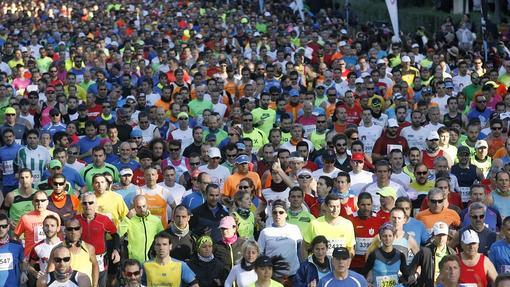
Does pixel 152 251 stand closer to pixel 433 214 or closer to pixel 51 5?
pixel 433 214

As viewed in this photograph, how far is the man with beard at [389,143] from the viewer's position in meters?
17.5

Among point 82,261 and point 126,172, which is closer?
point 82,261

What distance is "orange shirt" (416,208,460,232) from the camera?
13.3 meters

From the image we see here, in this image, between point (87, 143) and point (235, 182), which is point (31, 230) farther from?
point (87, 143)

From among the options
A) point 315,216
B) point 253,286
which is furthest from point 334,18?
point 253,286

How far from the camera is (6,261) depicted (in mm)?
12461

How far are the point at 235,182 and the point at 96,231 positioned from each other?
261 centimetres

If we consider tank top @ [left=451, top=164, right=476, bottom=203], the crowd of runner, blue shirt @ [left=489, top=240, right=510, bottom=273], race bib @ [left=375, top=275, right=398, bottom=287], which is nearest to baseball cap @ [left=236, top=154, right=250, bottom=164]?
the crowd of runner

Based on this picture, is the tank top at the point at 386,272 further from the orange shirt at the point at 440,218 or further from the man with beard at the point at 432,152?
the man with beard at the point at 432,152

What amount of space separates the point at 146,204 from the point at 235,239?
1.26 metres

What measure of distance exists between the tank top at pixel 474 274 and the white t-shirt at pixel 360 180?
11.1 ft

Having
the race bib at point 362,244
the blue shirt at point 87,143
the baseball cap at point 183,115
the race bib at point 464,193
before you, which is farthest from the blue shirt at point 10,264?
the baseball cap at point 183,115

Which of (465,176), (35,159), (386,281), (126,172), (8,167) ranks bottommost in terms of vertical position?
(465,176)

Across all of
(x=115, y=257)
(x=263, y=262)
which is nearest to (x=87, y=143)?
(x=115, y=257)
